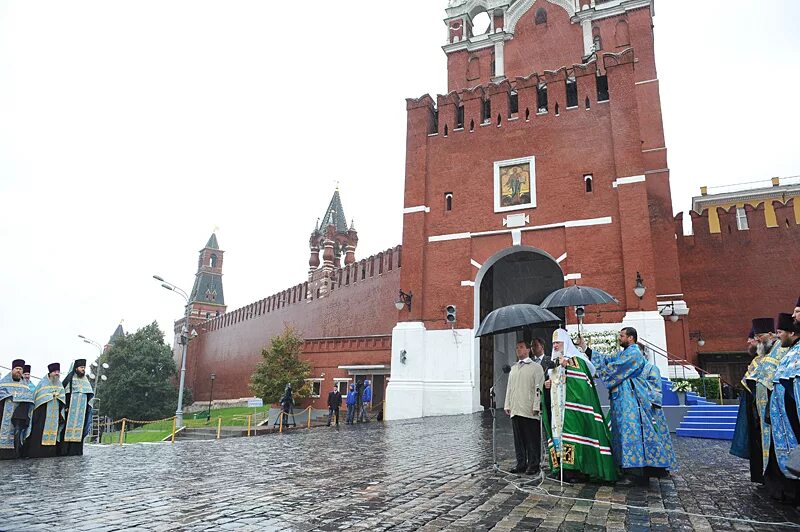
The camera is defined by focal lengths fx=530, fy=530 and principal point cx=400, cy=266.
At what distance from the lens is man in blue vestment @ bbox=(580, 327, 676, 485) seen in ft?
16.1

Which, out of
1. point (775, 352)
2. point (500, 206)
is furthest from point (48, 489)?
point (500, 206)

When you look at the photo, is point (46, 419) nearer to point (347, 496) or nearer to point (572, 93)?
point (347, 496)

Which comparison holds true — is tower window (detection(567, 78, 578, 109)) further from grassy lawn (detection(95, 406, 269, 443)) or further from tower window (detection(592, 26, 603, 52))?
grassy lawn (detection(95, 406, 269, 443))

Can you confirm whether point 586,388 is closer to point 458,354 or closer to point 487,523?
point 487,523

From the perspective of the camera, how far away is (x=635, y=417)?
A: 197 inches

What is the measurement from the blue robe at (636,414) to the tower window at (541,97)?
14431 millimetres

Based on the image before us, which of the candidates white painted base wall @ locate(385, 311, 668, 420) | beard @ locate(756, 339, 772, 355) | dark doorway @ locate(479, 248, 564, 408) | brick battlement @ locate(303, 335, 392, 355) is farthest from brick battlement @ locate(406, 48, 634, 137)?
beard @ locate(756, 339, 772, 355)

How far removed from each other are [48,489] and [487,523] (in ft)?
13.8

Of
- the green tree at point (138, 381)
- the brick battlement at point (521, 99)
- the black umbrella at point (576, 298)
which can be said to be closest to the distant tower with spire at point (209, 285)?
the green tree at point (138, 381)

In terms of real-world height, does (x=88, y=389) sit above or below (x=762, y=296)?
below

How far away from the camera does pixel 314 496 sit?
14.4 ft

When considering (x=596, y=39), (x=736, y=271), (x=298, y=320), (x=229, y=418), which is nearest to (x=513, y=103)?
(x=596, y=39)

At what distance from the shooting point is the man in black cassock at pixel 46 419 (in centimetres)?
842

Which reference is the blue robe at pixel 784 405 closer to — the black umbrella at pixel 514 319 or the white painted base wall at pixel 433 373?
the black umbrella at pixel 514 319
